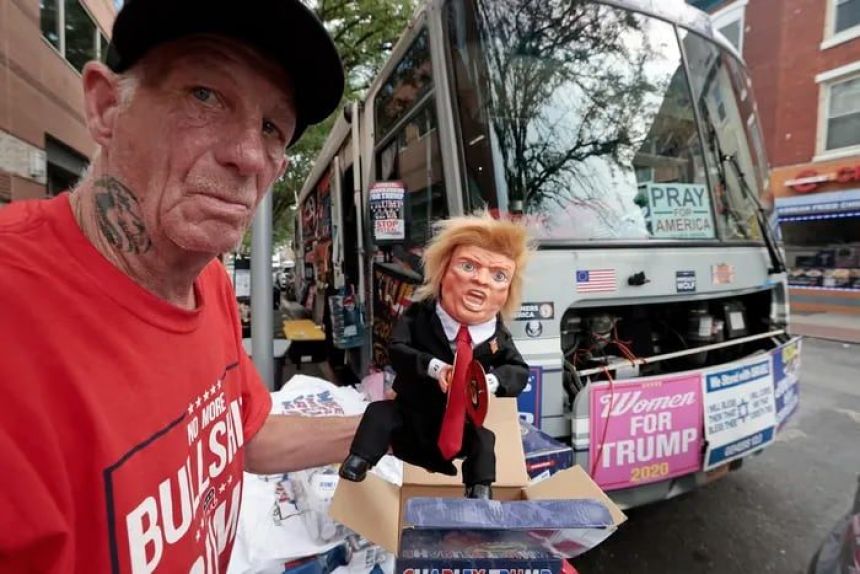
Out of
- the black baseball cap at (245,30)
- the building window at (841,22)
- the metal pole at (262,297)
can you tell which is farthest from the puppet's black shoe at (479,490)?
the building window at (841,22)

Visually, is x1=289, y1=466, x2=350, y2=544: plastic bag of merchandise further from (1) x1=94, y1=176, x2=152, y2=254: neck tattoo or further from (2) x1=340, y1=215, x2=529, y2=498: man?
(1) x1=94, y1=176, x2=152, y2=254: neck tattoo

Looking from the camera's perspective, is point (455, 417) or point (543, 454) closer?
point (455, 417)

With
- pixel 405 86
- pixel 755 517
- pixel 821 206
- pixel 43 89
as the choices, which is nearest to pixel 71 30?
pixel 43 89

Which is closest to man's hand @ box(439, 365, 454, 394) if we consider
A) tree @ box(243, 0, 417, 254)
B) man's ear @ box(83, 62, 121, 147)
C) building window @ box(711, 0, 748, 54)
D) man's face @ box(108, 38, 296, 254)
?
man's face @ box(108, 38, 296, 254)

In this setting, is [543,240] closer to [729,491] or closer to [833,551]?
[833,551]

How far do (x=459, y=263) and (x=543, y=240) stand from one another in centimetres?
105

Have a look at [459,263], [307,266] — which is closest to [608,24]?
[459,263]

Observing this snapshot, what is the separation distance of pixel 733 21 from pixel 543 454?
757 inches

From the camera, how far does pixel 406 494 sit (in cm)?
156

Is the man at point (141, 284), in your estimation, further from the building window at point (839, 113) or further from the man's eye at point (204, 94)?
the building window at point (839, 113)

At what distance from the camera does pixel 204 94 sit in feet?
3.05

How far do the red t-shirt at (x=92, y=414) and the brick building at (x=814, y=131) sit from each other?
49.5ft

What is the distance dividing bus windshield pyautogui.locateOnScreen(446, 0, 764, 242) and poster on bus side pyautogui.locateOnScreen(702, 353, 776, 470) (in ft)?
2.67

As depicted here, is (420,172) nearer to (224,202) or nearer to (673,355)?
(673,355)
